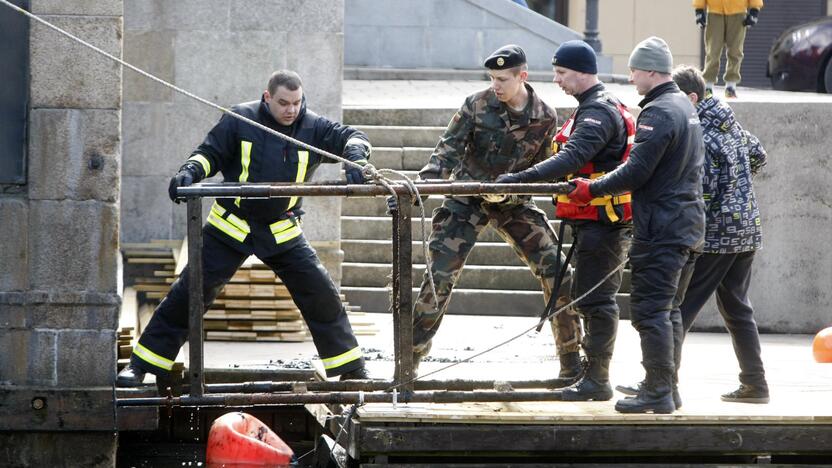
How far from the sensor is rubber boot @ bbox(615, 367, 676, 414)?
23.8 ft

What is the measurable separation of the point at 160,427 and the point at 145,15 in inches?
132

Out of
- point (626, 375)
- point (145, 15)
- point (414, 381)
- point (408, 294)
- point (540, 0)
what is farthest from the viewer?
point (540, 0)

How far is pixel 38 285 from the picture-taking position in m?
7.95

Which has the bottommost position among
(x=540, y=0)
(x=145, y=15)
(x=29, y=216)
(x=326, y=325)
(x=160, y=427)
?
(x=160, y=427)

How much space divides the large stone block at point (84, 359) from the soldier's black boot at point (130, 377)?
0.14 ft

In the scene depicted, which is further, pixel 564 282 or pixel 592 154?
pixel 564 282

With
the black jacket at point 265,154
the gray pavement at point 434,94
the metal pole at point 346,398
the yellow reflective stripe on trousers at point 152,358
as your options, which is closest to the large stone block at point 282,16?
the gray pavement at point 434,94

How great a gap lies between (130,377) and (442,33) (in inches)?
472

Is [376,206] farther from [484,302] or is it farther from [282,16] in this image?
[282,16]

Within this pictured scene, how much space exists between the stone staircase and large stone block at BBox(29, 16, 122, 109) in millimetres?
4410

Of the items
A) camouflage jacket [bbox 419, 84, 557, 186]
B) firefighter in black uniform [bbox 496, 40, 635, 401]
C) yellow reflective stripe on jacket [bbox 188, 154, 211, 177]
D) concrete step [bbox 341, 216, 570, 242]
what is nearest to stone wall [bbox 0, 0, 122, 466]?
yellow reflective stripe on jacket [bbox 188, 154, 211, 177]

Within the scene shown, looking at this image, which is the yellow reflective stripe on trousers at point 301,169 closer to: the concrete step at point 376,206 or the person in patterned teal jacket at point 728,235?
the person in patterned teal jacket at point 728,235

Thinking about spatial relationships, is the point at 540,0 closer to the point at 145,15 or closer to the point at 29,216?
the point at 145,15

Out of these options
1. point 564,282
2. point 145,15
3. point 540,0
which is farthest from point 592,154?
point 540,0
